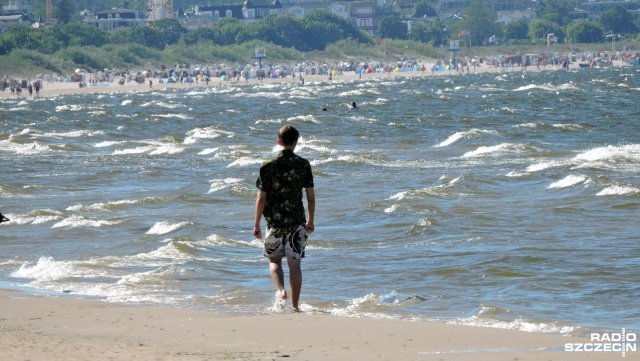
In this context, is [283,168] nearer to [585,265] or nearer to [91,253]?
[585,265]

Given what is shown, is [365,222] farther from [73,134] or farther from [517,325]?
[73,134]

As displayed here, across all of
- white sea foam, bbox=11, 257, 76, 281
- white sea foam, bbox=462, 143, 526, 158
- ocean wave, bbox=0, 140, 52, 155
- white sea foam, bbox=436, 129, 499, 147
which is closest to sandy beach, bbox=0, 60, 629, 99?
ocean wave, bbox=0, 140, 52, 155

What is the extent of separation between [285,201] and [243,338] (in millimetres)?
1541

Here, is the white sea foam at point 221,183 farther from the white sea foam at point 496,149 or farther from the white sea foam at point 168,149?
the white sea foam at point 168,149

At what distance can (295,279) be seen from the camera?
12633 mm

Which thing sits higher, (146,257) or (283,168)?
(283,168)

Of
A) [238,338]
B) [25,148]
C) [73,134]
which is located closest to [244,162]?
[25,148]

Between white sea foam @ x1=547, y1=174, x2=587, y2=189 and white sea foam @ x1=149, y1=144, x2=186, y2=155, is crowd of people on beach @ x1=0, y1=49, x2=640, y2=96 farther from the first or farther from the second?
white sea foam @ x1=547, y1=174, x2=587, y2=189

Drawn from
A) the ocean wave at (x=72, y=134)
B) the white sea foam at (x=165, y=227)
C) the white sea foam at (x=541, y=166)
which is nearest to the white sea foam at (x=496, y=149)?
the white sea foam at (x=541, y=166)

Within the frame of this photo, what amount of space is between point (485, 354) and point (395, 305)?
138 inches

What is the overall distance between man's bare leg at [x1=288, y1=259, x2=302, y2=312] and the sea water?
521mm

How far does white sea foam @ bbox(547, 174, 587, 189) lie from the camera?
27438 millimetres

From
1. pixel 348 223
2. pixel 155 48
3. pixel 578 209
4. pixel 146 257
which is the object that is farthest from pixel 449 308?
pixel 155 48

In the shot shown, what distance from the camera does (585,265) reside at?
1658 cm
